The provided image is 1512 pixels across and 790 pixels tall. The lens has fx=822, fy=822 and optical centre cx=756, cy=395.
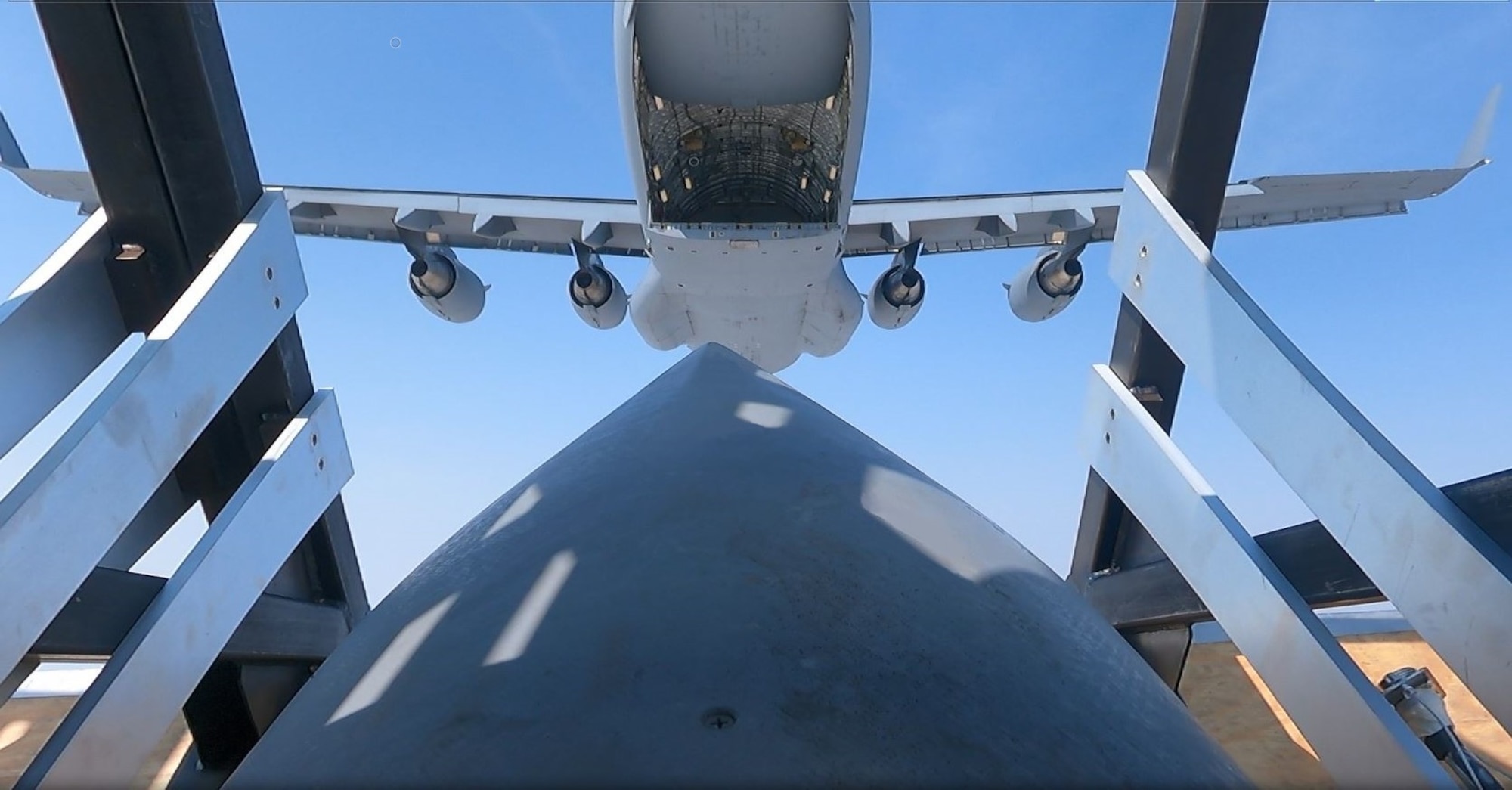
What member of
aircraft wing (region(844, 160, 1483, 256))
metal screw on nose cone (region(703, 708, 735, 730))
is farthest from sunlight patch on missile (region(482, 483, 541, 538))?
aircraft wing (region(844, 160, 1483, 256))

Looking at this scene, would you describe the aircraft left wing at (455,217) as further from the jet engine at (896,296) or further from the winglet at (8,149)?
the winglet at (8,149)

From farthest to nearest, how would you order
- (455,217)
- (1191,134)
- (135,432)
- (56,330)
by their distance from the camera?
(455,217) < (1191,134) < (56,330) < (135,432)

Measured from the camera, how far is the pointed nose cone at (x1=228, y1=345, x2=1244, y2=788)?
0.83 meters

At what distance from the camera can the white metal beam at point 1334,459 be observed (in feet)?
7.06

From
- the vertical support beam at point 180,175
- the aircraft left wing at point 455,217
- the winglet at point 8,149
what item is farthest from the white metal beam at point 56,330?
the aircraft left wing at point 455,217

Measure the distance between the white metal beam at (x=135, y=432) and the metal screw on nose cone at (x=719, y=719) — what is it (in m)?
2.14

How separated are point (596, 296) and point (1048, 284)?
664 centimetres

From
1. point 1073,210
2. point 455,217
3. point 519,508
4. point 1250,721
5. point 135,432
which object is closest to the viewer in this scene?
point 519,508

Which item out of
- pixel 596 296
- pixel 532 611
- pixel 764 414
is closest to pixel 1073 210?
pixel 596 296

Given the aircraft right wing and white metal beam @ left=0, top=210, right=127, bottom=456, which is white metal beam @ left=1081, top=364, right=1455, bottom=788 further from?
the aircraft right wing

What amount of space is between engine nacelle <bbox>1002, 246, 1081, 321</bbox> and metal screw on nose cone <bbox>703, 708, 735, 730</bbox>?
1188cm

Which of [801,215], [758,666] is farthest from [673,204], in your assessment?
[758,666]

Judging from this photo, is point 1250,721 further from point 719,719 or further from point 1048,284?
point 1048,284

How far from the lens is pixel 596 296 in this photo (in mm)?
12453
